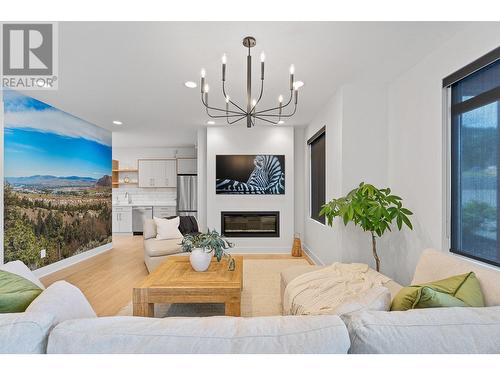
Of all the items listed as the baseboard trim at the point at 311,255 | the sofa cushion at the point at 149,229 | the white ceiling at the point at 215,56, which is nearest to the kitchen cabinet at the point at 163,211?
the sofa cushion at the point at 149,229

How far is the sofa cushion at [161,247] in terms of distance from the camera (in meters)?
3.72

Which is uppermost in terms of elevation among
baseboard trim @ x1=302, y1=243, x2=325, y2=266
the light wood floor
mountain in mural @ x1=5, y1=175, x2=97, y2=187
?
mountain in mural @ x1=5, y1=175, x2=97, y2=187

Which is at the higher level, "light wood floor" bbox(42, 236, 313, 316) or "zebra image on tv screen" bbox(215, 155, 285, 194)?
"zebra image on tv screen" bbox(215, 155, 285, 194)

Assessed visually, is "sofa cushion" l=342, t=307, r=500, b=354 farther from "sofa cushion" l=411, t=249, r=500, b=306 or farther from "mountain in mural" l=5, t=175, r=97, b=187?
"mountain in mural" l=5, t=175, r=97, b=187

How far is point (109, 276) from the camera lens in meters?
3.75

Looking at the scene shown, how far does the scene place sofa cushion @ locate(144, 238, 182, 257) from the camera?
12.2 ft

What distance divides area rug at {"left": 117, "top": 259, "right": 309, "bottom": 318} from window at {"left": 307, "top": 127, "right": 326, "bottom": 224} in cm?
139

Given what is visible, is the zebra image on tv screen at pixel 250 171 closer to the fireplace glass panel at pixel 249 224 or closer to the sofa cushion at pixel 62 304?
→ the fireplace glass panel at pixel 249 224

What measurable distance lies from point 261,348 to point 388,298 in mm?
736

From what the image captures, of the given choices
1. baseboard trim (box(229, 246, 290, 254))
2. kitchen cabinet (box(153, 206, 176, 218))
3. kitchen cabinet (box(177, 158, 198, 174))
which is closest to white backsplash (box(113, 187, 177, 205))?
kitchen cabinet (box(153, 206, 176, 218))

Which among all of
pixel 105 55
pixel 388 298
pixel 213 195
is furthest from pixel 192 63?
pixel 213 195

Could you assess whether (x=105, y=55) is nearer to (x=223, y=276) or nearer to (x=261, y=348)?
(x=223, y=276)

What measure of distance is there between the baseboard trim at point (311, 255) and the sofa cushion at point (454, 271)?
228 centimetres
